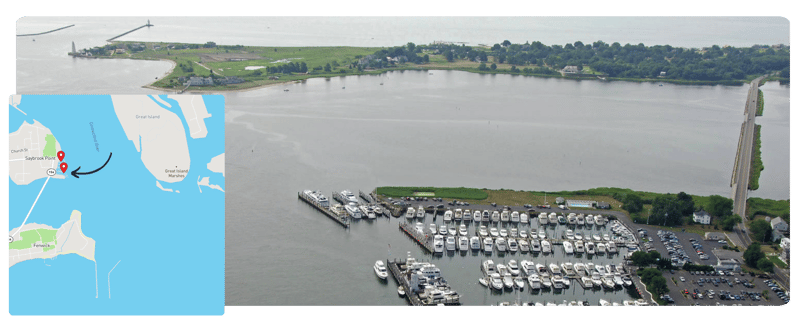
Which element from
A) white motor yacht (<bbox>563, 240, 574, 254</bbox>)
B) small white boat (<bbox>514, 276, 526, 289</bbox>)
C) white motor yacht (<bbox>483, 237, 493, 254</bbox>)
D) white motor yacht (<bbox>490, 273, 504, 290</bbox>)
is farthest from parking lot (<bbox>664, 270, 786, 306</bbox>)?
white motor yacht (<bbox>483, 237, 493, 254</bbox>)

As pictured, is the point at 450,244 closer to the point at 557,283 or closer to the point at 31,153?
the point at 557,283

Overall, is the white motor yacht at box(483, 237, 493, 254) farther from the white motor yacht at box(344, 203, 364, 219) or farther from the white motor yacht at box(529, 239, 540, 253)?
the white motor yacht at box(344, 203, 364, 219)

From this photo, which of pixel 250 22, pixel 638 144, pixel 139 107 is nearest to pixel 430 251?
pixel 139 107

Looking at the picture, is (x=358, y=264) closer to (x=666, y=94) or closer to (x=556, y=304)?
(x=556, y=304)

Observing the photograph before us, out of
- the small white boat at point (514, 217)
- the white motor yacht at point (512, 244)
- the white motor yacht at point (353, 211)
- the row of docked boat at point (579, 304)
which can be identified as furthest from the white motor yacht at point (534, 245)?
the white motor yacht at point (353, 211)

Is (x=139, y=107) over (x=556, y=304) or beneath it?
over

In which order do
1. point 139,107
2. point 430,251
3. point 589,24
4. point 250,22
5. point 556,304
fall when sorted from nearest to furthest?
point 139,107 < point 556,304 < point 430,251 < point 250,22 < point 589,24

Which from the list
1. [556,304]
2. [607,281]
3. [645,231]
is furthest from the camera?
[645,231]
